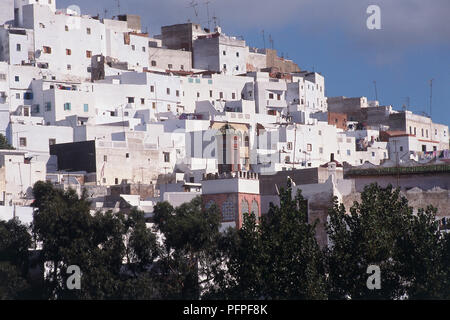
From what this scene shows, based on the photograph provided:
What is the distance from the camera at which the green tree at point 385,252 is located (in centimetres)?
3000

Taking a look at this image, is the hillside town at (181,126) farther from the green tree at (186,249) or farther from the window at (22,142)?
the green tree at (186,249)

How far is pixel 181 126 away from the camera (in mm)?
54344

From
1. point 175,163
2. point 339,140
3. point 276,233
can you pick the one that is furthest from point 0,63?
point 276,233

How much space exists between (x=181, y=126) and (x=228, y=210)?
66.1 feet

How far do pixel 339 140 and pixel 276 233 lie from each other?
1156 inches

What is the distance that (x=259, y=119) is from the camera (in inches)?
2318

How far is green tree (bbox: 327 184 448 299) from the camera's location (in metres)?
30.0

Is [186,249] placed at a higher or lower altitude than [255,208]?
lower

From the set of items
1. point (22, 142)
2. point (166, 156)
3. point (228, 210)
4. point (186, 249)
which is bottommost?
point (186, 249)

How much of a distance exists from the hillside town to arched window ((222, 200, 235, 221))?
0.04 m

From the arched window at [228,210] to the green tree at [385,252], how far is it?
3.71 meters

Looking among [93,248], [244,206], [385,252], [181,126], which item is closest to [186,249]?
[93,248]

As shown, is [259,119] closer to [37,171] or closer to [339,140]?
[339,140]

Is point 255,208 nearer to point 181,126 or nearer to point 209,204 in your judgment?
point 209,204
